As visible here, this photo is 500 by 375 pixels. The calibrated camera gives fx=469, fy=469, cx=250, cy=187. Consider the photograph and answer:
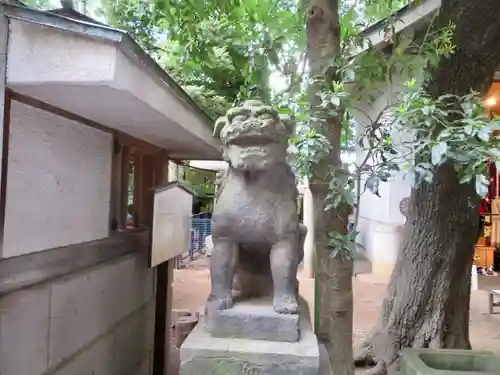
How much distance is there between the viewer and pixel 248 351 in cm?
218

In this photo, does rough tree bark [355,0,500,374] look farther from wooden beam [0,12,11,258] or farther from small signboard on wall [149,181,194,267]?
wooden beam [0,12,11,258]

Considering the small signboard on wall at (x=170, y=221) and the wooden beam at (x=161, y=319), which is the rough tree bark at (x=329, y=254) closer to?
the small signboard on wall at (x=170, y=221)

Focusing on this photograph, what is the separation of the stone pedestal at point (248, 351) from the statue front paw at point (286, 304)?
39mm

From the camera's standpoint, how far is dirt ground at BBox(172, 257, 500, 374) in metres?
6.58

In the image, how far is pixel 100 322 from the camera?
311 centimetres

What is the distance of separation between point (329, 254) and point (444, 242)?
1.86 m

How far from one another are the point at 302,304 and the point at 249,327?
2.02ft

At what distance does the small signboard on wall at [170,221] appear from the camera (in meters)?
3.71

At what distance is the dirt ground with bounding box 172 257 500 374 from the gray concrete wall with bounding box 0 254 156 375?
4.45 ft

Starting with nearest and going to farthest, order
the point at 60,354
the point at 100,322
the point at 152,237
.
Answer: the point at 60,354
the point at 100,322
the point at 152,237

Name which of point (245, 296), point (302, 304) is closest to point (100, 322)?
point (245, 296)

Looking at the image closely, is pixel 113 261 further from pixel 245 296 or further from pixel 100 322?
pixel 245 296

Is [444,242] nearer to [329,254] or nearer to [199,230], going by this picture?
[329,254]

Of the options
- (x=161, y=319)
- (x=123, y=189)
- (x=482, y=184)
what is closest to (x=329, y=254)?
(x=482, y=184)
